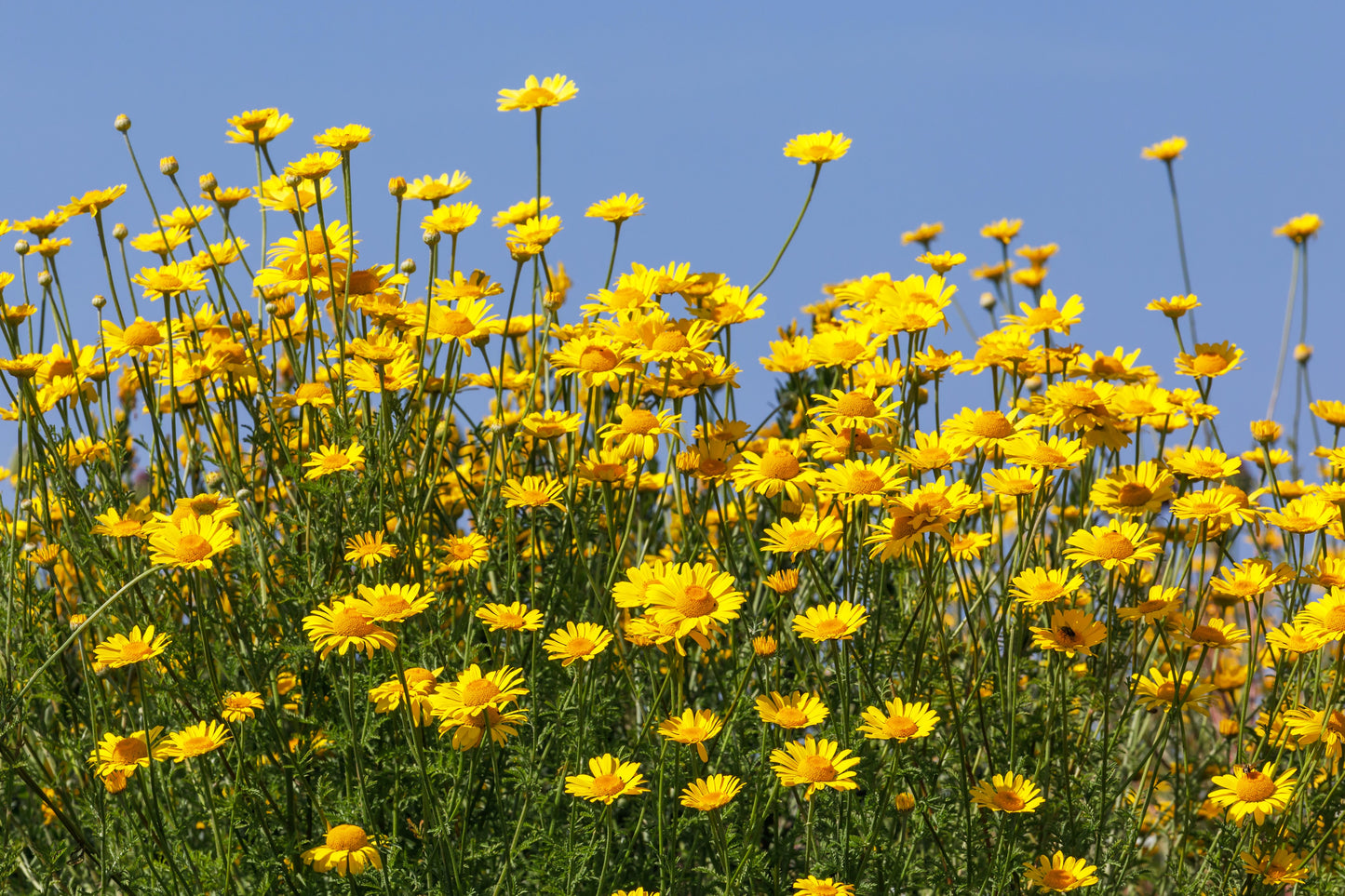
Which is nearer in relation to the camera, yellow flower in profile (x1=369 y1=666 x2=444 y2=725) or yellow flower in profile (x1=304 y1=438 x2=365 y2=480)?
yellow flower in profile (x1=369 y1=666 x2=444 y2=725)

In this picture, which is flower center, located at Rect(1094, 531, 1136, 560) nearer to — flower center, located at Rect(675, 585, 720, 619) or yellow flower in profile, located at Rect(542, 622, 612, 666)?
flower center, located at Rect(675, 585, 720, 619)

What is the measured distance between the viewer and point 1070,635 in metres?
A: 2.62

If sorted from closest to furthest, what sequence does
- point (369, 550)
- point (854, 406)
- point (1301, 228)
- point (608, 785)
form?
point (608, 785) < point (369, 550) < point (854, 406) < point (1301, 228)

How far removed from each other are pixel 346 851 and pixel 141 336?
5.00ft

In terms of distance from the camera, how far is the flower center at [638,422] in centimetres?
276

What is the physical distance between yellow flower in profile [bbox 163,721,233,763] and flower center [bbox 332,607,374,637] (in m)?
0.45

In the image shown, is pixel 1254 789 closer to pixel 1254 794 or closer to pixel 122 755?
pixel 1254 794

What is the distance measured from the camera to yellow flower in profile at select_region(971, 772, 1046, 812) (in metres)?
2.56

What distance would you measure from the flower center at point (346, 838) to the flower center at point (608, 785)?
0.49 metres

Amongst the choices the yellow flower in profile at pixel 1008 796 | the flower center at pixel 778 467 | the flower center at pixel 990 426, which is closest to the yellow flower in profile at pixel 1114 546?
the flower center at pixel 990 426

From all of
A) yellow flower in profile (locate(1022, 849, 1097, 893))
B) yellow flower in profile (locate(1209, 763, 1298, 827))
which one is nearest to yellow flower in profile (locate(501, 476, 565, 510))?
yellow flower in profile (locate(1022, 849, 1097, 893))

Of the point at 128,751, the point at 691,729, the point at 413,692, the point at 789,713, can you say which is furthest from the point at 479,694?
the point at 128,751

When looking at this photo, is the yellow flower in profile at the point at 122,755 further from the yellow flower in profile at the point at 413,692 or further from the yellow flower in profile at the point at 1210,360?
the yellow flower in profile at the point at 1210,360

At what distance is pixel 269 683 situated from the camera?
121 inches
